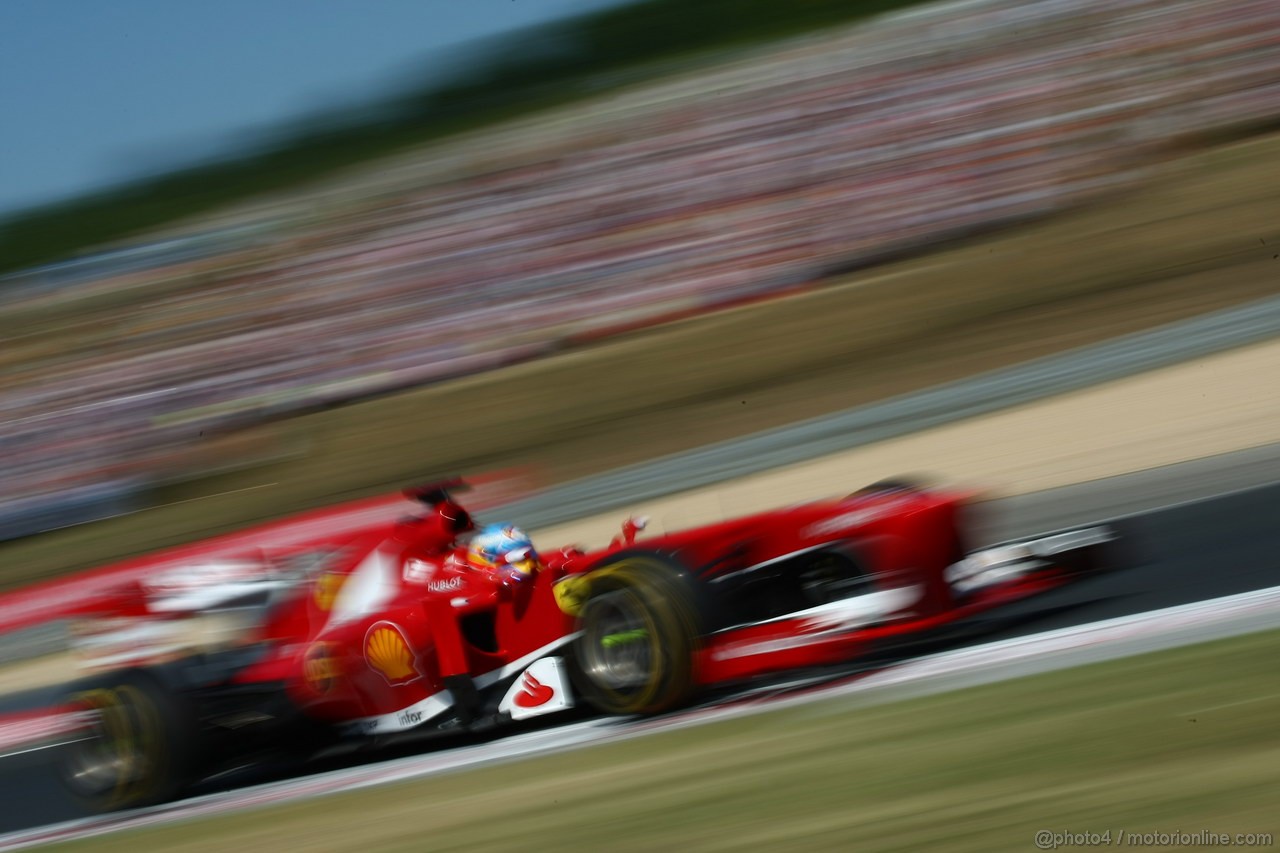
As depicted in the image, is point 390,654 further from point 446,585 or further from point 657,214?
point 657,214

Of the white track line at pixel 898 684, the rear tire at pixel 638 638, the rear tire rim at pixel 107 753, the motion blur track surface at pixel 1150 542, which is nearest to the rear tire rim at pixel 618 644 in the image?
the rear tire at pixel 638 638

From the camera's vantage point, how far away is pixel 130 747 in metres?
5.29

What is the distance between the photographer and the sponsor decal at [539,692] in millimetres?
4641

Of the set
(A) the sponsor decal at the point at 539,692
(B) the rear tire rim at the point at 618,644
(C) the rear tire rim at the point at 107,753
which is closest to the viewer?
(B) the rear tire rim at the point at 618,644

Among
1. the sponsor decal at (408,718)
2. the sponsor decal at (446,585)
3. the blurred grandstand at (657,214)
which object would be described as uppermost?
the blurred grandstand at (657,214)

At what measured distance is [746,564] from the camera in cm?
445

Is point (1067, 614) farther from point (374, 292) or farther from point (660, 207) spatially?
point (374, 292)

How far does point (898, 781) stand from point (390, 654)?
224cm

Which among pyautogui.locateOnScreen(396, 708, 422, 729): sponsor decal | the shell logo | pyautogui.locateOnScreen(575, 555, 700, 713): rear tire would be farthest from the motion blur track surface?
pyautogui.locateOnScreen(575, 555, 700, 713): rear tire

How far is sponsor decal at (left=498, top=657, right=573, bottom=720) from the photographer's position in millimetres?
4641

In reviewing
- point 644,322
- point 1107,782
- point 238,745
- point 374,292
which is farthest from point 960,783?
point 374,292

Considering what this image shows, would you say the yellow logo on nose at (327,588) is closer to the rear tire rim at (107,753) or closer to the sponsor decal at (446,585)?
the sponsor decal at (446,585)

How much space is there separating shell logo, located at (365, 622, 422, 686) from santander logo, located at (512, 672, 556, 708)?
1.28 feet

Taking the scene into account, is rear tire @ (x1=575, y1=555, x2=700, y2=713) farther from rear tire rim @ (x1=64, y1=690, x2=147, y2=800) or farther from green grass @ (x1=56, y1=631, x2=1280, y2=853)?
rear tire rim @ (x1=64, y1=690, x2=147, y2=800)
